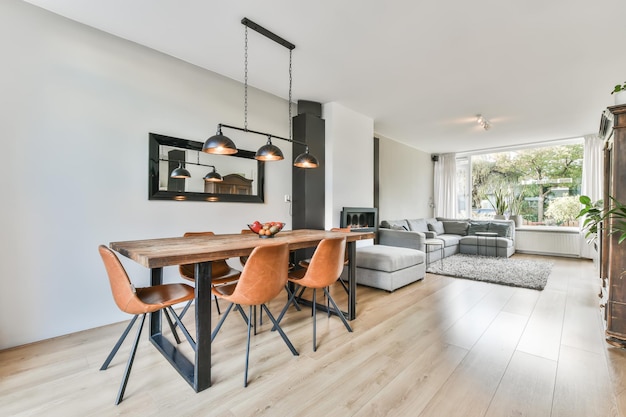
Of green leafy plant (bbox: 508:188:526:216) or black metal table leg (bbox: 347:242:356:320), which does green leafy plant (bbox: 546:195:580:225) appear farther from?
black metal table leg (bbox: 347:242:356:320)

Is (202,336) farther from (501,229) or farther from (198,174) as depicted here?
(501,229)

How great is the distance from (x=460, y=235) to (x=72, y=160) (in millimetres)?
7511

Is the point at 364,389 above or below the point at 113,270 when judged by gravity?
below

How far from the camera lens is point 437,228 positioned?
23.6ft

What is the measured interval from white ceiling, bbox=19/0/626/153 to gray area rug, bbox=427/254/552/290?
104 inches

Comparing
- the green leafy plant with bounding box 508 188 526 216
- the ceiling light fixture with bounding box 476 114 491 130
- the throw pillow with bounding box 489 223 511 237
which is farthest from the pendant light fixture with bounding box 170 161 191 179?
the green leafy plant with bounding box 508 188 526 216

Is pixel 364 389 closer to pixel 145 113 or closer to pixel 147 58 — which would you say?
pixel 145 113

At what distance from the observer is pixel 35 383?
1761 mm

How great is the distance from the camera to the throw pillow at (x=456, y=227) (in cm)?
709

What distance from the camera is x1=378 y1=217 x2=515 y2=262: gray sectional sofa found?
545cm

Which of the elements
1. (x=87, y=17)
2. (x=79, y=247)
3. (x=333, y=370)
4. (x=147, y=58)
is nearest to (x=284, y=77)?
(x=147, y=58)

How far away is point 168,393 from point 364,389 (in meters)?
1.17

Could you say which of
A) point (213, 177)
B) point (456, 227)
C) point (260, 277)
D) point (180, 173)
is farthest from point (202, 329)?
point (456, 227)

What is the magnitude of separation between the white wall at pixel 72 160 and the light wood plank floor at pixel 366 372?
318mm
